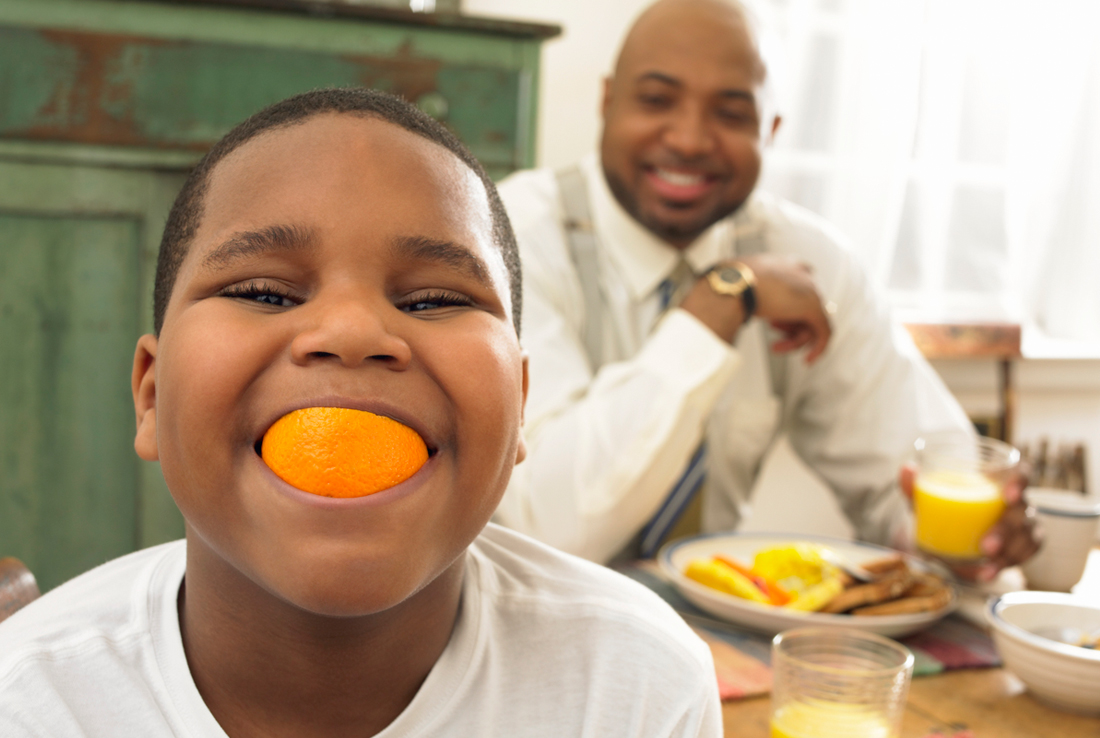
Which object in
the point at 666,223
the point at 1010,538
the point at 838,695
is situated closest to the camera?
the point at 838,695

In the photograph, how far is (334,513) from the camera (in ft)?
1.70

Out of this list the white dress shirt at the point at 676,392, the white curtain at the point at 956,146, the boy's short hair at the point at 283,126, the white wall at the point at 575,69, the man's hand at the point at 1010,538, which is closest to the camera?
the boy's short hair at the point at 283,126

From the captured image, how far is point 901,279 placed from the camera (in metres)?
2.76

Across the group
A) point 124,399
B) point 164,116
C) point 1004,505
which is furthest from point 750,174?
point 124,399

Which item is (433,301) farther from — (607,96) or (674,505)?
(607,96)

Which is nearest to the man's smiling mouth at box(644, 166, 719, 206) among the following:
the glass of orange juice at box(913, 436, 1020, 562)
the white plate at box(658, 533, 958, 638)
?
the glass of orange juice at box(913, 436, 1020, 562)

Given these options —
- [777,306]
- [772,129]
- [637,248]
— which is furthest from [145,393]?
[772,129]

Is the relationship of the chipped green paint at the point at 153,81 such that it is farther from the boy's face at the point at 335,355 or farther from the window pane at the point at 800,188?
the window pane at the point at 800,188

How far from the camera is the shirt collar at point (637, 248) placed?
167 centimetres

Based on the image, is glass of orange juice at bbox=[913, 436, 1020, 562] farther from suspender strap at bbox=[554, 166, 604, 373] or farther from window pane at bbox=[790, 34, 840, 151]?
window pane at bbox=[790, 34, 840, 151]

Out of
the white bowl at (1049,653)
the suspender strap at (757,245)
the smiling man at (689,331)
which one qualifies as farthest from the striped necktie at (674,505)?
the white bowl at (1049,653)

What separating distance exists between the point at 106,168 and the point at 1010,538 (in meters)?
1.50

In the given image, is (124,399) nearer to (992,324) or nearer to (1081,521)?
(1081,521)

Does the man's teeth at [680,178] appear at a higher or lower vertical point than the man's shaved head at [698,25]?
lower
